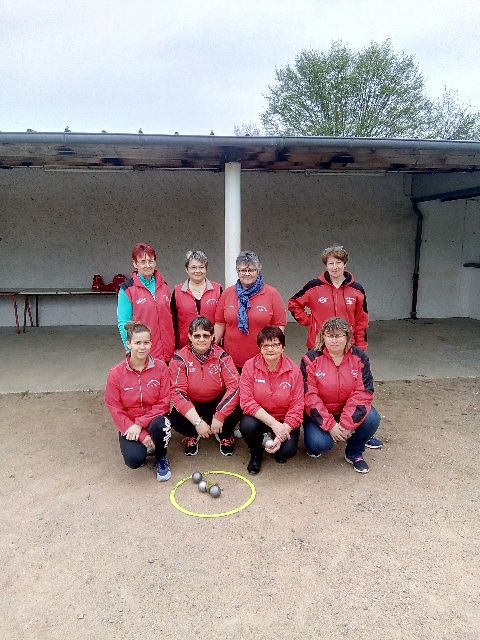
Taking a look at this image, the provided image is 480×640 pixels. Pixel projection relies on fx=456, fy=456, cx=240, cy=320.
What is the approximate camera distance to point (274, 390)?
9.38ft

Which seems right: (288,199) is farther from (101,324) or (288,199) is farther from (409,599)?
(409,599)

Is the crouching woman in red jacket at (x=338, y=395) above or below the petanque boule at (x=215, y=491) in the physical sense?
above

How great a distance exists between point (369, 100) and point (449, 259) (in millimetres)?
13218

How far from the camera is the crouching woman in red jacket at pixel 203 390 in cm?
293

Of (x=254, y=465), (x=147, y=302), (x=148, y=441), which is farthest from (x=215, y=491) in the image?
(x=147, y=302)

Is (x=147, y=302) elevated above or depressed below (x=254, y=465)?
above

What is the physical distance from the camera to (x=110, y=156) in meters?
4.66

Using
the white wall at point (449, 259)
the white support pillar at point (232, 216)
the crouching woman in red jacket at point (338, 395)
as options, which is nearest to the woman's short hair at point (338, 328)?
the crouching woman in red jacket at point (338, 395)

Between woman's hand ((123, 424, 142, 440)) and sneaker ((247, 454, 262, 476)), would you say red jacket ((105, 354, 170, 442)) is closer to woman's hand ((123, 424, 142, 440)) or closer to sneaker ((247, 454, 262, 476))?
woman's hand ((123, 424, 142, 440))

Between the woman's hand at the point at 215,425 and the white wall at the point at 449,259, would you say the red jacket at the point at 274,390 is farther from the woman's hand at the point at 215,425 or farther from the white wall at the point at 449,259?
the white wall at the point at 449,259

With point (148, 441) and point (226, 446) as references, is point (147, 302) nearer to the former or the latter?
point (148, 441)

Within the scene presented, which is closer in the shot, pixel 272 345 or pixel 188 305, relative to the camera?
pixel 272 345

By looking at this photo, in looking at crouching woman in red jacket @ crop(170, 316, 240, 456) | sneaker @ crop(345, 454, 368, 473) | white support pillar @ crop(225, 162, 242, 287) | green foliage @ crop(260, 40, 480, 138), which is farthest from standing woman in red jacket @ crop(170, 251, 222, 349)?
green foliage @ crop(260, 40, 480, 138)

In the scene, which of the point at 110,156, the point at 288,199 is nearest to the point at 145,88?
the point at 288,199
